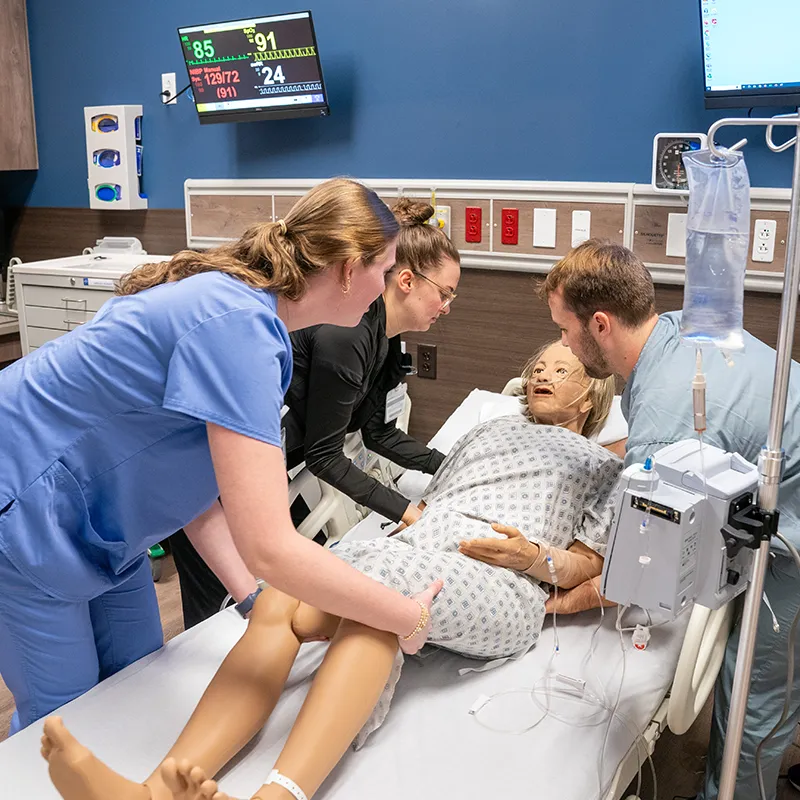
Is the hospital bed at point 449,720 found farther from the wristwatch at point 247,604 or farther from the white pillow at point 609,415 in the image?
the white pillow at point 609,415

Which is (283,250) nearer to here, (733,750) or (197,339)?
(197,339)

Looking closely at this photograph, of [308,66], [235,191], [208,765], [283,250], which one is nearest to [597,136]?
[308,66]

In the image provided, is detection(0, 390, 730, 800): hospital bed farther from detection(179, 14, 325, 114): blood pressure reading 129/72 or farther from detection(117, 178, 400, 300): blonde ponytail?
detection(179, 14, 325, 114): blood pressure reading 129/72

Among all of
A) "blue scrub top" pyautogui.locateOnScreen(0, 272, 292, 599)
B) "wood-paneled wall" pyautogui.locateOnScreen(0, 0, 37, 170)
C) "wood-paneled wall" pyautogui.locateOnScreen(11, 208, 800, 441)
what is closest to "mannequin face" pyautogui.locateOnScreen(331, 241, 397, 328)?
"blue scrub top" pyautogui.locateOnScreen(0, 272, 292, 599)

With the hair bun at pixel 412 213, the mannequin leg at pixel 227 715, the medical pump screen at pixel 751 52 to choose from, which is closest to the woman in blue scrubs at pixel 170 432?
the mannequin leg at pixel 227 715

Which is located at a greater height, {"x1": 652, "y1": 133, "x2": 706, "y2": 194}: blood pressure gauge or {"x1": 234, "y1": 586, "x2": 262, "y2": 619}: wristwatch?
{"x1": 652, "y1": 133, "x2": 706, "y2": 194}: blood pressure gauge

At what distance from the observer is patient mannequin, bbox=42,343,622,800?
1.41 m

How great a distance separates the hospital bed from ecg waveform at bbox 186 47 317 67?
2.25 metres

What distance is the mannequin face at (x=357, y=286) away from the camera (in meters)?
1.52

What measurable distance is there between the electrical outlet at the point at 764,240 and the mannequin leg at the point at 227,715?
1872 millimetres

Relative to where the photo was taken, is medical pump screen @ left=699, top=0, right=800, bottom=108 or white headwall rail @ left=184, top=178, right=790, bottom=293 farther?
white headwall rail @ left=184, top=178, right=790, bottom=293

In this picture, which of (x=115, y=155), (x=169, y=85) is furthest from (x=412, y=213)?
(x=115, y=155)

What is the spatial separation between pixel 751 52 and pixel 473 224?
111 centimetres

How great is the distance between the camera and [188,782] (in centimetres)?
120
